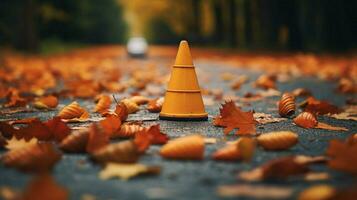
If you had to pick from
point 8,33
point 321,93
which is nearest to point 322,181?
point 321,93

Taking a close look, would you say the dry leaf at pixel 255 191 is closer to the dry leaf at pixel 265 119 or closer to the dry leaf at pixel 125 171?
the dry leaf at pixel 125 171

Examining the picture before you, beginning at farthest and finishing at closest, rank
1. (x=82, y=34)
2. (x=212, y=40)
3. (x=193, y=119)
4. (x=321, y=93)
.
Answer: (x=82, y=34)
(x=212, y=40)
(x=321, y=93)
(x=193, y=119)

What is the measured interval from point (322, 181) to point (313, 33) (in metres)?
40.5

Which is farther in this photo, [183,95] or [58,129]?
[183,95]

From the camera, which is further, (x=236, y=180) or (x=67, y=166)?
(x=67, y=166)

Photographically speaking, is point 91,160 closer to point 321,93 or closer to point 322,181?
point 322,181

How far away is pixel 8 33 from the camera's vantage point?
33.2 m

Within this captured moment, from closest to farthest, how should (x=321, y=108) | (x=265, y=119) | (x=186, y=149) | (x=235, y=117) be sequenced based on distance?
(x=186, y=149), (x=235, y=117), (x=265, y=119), (x=321, y=108)

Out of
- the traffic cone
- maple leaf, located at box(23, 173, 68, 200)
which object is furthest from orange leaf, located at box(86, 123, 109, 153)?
the traffic cone

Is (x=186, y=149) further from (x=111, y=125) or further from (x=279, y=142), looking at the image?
(x=111, y=125)

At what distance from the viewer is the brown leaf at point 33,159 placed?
10.6ft

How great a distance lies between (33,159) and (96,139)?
0.49 metres

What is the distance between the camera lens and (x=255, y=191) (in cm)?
272

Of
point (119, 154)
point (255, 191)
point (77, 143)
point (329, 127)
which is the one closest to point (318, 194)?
point (255, 191)
